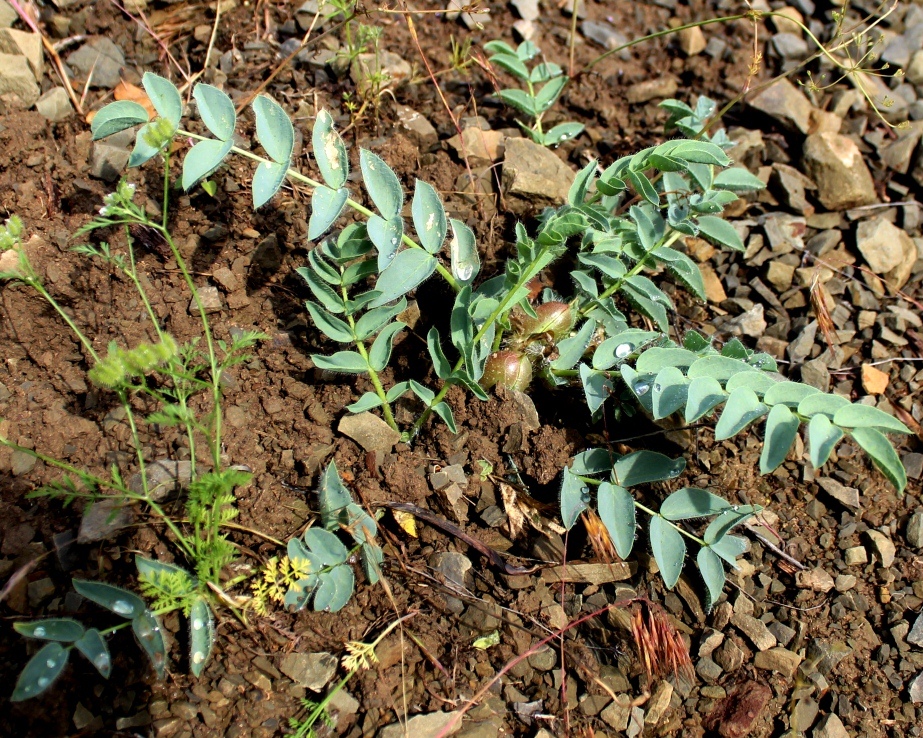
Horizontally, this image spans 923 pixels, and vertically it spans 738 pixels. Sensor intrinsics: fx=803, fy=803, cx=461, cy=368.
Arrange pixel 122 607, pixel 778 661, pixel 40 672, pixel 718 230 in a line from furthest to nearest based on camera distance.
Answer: pixel 718 230, pixel 778 661, pixel 122 607, pixel 40 672

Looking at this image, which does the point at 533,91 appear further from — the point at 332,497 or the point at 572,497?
the point at 332,497

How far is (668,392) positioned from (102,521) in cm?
148

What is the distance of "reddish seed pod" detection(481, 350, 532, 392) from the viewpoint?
239cm

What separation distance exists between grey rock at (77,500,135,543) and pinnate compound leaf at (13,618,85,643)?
0.29 m

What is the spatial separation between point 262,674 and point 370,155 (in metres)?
1.35

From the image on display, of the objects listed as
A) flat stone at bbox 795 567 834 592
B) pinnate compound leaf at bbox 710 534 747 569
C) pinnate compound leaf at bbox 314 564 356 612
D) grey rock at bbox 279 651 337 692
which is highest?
pinnate compound leaf at bbox 314 564 356 612

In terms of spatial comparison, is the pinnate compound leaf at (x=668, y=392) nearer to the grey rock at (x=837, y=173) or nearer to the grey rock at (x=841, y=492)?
the grey rock at (x=841, y=492)

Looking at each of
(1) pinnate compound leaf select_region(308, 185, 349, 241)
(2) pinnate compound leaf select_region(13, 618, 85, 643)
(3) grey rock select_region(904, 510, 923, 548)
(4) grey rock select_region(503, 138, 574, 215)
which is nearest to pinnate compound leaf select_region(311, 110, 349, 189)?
(1) pinnate compound leaf select_region(308, 185, 349, 241)

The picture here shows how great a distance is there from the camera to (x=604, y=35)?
Result: 3.37 meters

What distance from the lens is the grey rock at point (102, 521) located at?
6.63 feet

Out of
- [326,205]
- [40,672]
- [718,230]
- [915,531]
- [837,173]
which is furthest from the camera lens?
[837,173]

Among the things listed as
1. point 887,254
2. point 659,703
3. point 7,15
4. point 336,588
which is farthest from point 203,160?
point 887,254

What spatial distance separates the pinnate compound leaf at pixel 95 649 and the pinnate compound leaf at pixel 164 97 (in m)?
1.26

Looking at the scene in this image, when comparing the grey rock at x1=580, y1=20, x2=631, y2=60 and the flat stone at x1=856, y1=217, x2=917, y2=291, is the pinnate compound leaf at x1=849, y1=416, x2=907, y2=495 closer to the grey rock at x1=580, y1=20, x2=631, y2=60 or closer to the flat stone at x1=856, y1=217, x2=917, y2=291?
the flat stone at x1=856, y1=217, x2=917, y2=291
